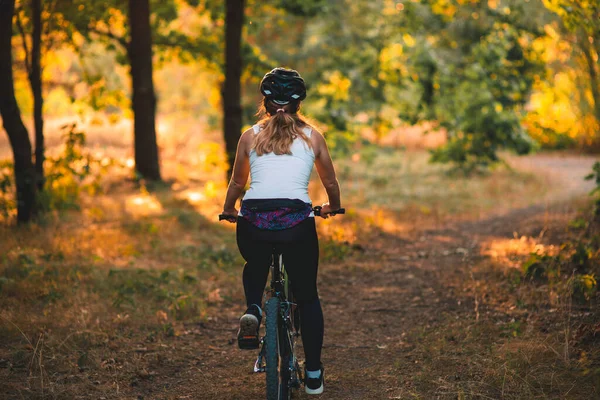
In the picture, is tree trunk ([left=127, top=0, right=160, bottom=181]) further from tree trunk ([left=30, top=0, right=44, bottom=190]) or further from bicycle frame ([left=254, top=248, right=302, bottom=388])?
bicycle frame ([left=254, top=248, right=302, bottom=388])

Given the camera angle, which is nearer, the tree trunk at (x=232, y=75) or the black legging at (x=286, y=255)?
the black legging at (x=286, y=255)

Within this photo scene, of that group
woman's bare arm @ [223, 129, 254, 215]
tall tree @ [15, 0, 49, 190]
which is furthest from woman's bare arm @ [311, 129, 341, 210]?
tall tree @ [15, 0, 49, 190]

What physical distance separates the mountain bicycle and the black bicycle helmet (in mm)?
694

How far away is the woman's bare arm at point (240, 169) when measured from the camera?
13.4 feet

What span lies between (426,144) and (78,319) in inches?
891

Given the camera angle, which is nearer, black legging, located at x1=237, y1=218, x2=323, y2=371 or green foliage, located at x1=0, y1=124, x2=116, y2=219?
black legging, located at x1=237, y1=218, x2=323, y2=371

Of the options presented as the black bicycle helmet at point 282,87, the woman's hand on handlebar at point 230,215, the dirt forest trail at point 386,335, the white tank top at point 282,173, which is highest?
the black bicycle helmet at point 282,87

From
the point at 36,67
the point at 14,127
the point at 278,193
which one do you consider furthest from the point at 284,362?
the point at 36,67

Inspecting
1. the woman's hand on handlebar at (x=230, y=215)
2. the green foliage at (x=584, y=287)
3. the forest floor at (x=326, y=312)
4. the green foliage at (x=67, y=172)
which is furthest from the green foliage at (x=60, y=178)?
the green foliage at (x=584, y=287)

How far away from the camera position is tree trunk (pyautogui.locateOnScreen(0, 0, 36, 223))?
833cm

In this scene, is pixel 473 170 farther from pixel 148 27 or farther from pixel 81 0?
pixel 81 0

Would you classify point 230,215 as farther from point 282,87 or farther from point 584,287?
point 584,287

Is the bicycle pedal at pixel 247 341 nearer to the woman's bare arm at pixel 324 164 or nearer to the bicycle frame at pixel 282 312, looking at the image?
the bicycle frame at pixel 282 312

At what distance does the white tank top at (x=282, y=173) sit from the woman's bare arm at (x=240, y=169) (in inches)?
2.3
